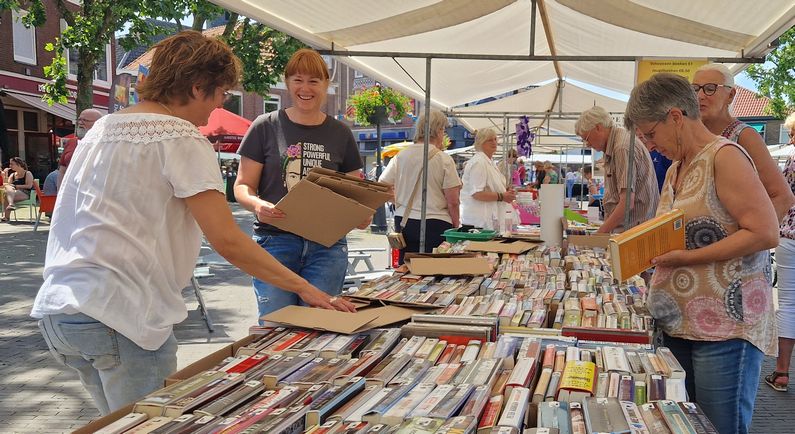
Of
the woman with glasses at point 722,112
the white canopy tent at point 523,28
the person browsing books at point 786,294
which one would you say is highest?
the white canopy tent at point 523,28

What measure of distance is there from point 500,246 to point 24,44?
25.3 meters

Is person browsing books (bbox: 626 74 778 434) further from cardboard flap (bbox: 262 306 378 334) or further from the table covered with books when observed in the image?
cardboard flap (bbox: 262 306 378 334)

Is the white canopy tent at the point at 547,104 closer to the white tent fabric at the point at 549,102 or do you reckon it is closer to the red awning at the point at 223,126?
the white tent fabric at the point at 549,102

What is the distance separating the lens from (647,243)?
228cm

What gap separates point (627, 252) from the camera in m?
2.28

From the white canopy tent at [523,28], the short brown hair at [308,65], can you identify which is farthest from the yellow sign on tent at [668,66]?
the short brown hair at [308,65]

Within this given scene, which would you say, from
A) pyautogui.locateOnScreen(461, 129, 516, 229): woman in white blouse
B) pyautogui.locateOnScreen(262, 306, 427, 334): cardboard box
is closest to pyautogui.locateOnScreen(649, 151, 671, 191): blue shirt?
pyautogui.locateOnScreen(461, 129, 516, 229): woman in white blouse

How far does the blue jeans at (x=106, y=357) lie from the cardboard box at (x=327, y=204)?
96cm

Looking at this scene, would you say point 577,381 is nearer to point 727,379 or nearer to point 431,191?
Result: point 727,379

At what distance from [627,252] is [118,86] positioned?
21.3 feet

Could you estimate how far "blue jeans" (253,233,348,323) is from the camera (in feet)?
10.9

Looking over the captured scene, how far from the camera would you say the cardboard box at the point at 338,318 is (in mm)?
2199

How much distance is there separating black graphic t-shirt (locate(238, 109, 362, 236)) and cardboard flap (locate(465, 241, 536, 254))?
1.24 meters

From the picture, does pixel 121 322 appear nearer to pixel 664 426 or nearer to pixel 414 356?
pixel 414 356
